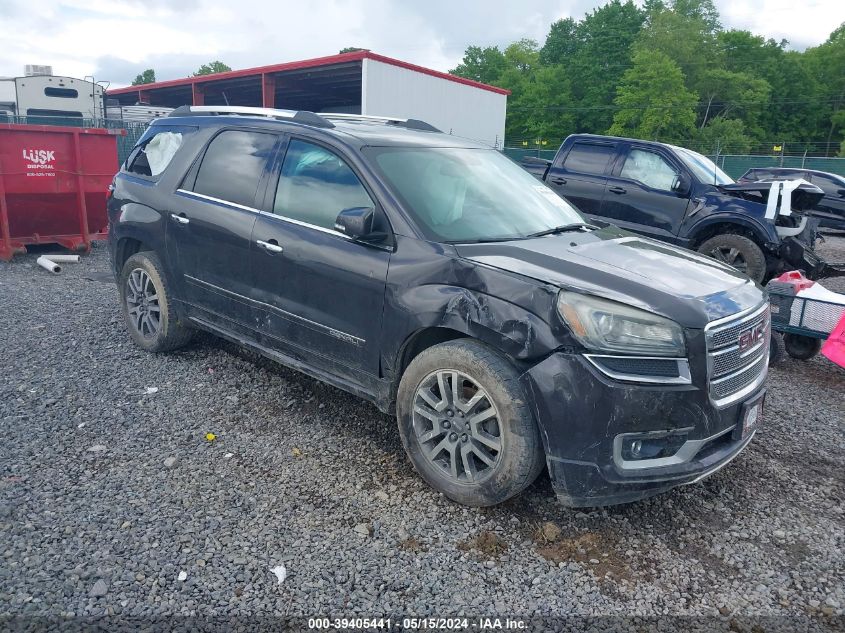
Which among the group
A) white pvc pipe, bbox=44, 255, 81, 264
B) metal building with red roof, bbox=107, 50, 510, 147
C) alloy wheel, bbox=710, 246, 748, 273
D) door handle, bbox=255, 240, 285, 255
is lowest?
white pvc pipe, bbox=44, 255, 81, 264

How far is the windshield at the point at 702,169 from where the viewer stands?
8.70 metres

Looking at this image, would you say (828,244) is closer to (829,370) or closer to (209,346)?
(829,370)

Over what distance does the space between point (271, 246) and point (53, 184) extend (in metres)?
7.22

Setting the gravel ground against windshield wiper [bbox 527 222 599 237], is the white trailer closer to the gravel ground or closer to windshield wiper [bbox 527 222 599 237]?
the gravel ground

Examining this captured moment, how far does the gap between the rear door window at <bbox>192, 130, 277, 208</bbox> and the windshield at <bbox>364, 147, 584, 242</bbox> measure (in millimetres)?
894

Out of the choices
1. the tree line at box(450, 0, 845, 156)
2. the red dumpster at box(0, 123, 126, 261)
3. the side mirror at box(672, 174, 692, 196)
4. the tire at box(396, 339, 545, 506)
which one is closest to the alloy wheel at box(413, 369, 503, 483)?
the tire at box(396, 339, 545, 506)

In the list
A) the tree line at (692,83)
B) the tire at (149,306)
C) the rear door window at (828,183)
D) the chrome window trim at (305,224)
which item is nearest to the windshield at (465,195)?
the chrome window trim at (305,224)

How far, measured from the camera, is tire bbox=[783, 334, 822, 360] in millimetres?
5988

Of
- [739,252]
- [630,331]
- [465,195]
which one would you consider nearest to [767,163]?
[739,252]

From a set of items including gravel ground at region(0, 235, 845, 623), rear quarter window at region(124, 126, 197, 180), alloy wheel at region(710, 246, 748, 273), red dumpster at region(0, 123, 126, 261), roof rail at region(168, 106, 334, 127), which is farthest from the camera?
red dumpster at region(0, 123, 126, 261)

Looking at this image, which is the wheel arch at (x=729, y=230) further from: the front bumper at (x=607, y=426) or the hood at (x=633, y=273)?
the front bumper at (x=607, y=426)

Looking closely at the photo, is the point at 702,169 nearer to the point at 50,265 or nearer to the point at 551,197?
the point at 551,197

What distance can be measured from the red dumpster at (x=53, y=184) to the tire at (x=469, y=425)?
8164 mm

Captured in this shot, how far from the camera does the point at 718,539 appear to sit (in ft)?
10.5
